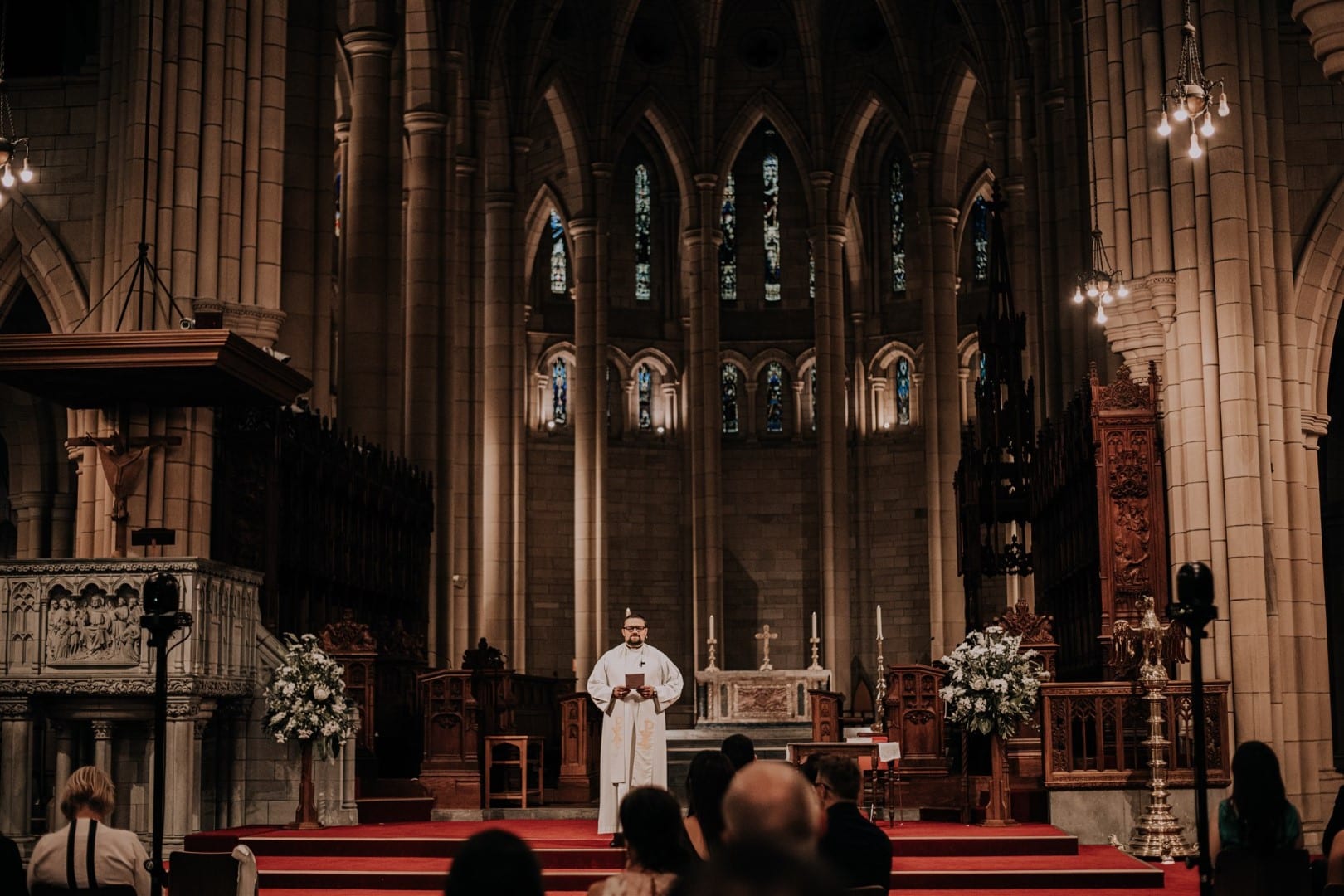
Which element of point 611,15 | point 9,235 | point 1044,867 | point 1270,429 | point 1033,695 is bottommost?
point 1044,867

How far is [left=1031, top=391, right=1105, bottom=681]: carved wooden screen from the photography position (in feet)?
57.5

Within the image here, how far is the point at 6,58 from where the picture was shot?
1908 centimetres

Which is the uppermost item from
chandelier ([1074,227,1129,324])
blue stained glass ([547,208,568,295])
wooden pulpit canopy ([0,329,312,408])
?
blue stained glass ([547,208,568,295])

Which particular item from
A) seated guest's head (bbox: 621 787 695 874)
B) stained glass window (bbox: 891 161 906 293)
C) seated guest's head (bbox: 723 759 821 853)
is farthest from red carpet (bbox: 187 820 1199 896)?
stained glass window (bbox: 891 161 906 293)

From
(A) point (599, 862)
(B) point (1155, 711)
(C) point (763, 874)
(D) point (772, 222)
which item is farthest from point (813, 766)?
(D) point (772, 222)

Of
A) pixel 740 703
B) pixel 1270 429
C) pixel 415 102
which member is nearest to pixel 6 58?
pixel 415 102

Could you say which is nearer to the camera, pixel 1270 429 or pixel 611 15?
pixel 1270 429

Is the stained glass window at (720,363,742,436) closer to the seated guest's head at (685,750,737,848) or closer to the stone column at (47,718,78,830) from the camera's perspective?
the stone column at (47,718,78,830)

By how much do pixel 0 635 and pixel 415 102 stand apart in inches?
591

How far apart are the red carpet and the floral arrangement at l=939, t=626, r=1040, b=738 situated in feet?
3.00

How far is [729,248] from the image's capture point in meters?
35.1

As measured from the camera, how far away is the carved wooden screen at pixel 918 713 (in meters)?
16.3

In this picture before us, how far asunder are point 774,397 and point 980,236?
526 cm

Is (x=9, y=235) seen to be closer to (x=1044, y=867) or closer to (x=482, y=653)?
(x=482, y=653)
